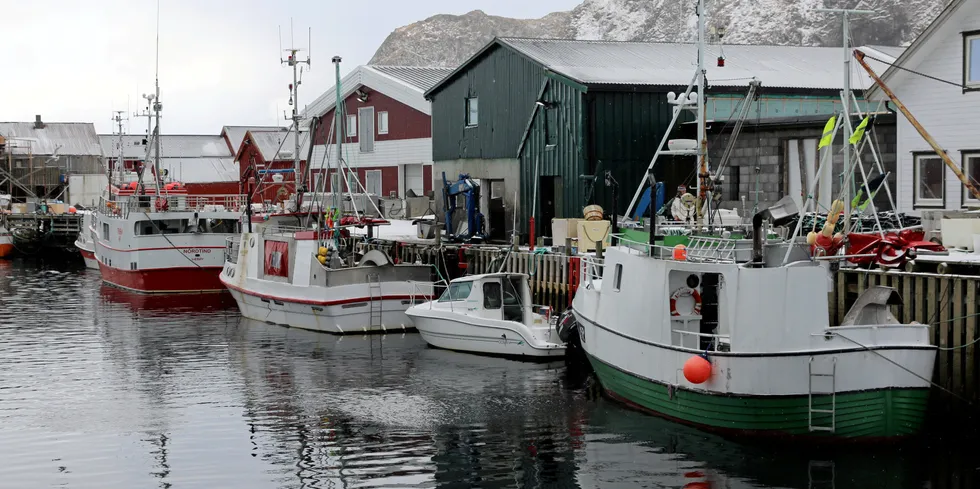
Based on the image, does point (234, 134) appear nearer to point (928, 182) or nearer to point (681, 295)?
point (928, 182)

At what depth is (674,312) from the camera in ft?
63.8

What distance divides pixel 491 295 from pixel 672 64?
14.0m

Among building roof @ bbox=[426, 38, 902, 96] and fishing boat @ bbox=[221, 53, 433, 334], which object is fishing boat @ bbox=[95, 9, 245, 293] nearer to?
fishing boat @ bbox=[221, 53, 433, 334]

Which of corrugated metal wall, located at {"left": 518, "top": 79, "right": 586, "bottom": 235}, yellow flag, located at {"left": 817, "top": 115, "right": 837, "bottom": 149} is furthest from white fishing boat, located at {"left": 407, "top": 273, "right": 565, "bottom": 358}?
yellow flag, located at {"left": 817, "top": 115, "right": 837, "bottom": 149}

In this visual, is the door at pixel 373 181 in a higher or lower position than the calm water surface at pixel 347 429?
higher

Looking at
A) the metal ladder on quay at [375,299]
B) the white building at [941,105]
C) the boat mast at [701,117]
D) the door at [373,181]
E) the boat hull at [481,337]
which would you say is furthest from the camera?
the door at [373,181]

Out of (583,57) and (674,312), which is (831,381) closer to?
(674,312)

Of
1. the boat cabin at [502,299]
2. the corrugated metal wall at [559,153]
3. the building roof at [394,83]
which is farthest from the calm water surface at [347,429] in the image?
the building roof at [394,83]

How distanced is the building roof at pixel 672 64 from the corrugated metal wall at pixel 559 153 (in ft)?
2.41

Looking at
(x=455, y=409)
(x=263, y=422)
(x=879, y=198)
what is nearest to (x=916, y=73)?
(x=879, y=198)

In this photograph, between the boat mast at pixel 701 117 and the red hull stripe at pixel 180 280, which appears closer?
the boat mast at pixel 701 117

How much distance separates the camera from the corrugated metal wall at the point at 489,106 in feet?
117

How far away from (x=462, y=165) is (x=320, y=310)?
11.4 m

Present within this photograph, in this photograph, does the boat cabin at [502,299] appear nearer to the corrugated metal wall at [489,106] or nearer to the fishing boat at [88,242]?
the corrugated metal wall at [489,106]
